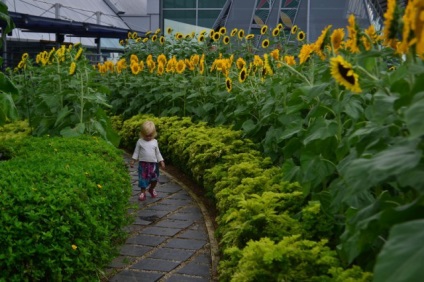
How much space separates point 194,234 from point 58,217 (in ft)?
5.57

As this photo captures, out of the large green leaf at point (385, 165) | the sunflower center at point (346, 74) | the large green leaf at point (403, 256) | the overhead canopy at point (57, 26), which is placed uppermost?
the overhead canopy at point (57, 26)

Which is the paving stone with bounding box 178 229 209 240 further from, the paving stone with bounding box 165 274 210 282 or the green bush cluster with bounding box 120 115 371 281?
the paving stone with bounding box 165 274 210 282

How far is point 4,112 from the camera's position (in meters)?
4.59

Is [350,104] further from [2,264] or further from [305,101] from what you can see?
[2,264]

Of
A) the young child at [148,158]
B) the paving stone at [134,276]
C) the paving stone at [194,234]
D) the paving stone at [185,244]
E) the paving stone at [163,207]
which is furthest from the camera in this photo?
the young child at [148,158]

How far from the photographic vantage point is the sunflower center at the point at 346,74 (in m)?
2.30

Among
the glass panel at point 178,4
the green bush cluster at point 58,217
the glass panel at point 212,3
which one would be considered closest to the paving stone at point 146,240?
the green bush cluster at point 58,217

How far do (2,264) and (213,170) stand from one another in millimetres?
2429

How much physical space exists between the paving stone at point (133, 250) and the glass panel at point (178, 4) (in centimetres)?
2356

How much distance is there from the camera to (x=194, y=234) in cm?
492

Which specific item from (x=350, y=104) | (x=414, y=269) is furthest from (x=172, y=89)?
(x=414, y=269)

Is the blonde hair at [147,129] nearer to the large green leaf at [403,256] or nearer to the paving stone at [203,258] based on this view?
the paving stone at [203,258]

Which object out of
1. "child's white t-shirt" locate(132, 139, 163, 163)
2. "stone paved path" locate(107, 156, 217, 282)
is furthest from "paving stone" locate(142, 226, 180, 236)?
"child's white t-shirt" locate(132, 139, 163, 163)

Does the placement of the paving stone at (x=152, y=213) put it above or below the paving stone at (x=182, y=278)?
above
